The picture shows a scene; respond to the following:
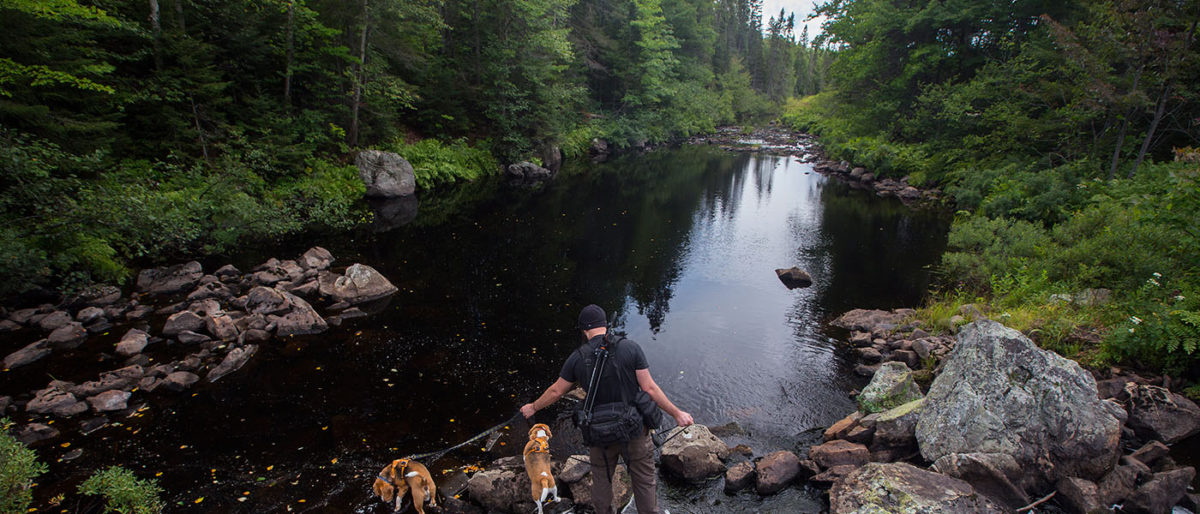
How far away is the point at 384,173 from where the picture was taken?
21.1 meters

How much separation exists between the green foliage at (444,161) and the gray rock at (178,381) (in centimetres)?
1598

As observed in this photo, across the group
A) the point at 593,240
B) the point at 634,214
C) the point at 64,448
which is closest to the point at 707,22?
the point at 634,214

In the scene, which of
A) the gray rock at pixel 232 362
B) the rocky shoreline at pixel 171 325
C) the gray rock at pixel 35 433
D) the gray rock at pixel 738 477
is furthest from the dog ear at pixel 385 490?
the gray rock at pixel 35 433

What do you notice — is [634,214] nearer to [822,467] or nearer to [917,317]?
[917,317]

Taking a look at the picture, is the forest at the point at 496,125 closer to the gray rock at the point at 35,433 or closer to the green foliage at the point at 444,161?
the green foliage at the point at 444,161

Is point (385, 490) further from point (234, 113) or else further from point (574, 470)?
point (234, 113)

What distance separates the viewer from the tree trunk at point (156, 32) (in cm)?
1379

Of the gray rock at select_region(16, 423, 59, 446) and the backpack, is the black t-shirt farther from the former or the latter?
the gray rock at select_region(16, 423, 59, 446)

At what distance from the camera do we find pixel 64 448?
20.4 feet

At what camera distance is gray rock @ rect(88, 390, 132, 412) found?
23.0 ft

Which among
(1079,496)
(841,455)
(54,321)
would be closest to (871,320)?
(841,455)

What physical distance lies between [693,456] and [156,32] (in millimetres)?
A: 17638

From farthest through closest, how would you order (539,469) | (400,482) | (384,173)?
1. (384,173)
2. (400,482)
3. (539,469)

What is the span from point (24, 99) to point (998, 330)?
18226 millimetres
